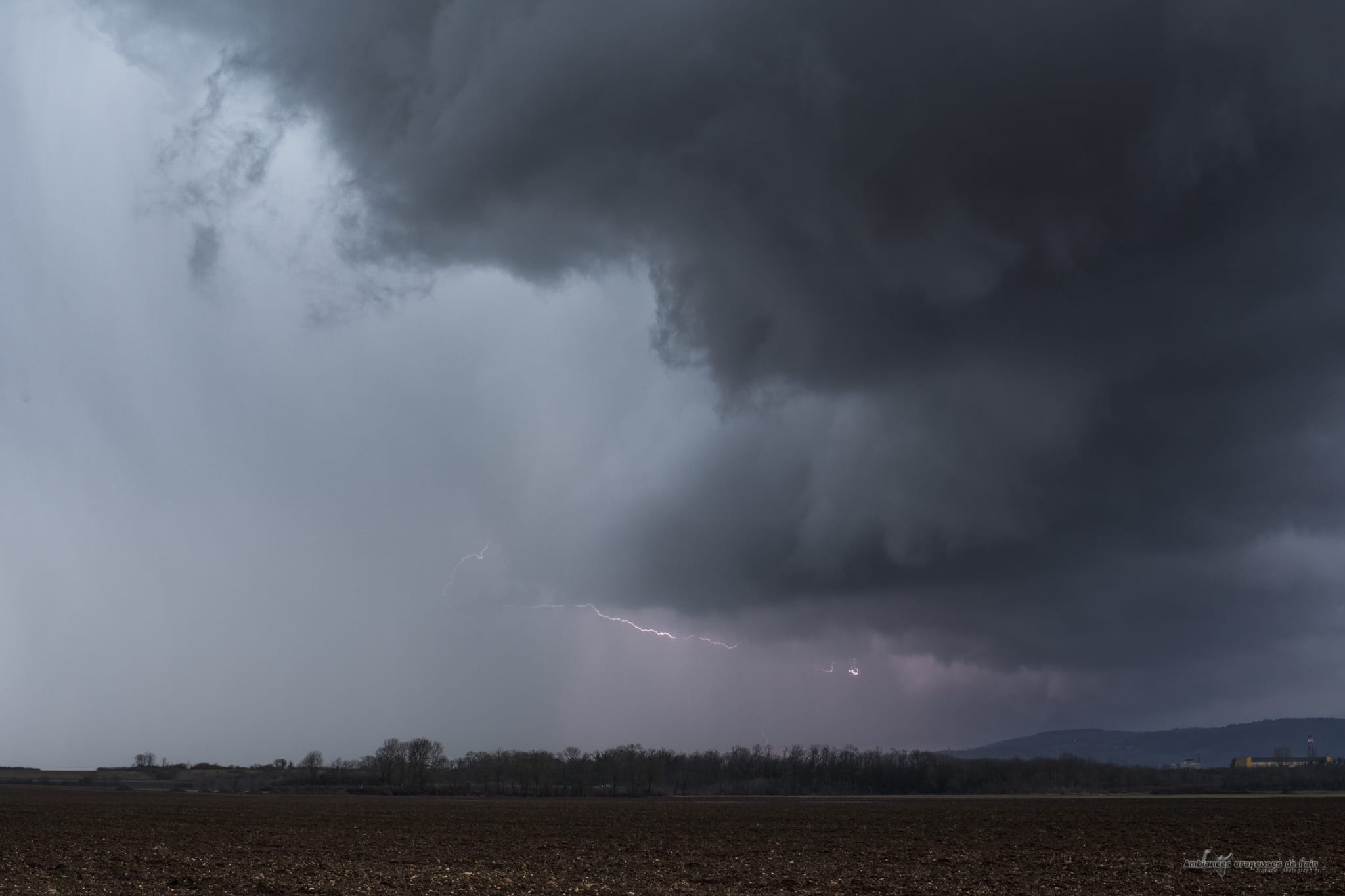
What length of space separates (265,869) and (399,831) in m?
26.2

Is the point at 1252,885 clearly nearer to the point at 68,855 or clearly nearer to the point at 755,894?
the point at 755,894

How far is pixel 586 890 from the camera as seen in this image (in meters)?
30.5

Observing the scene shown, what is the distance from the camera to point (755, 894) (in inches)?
1192

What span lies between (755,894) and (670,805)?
8909cm

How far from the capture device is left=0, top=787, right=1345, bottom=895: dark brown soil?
32.3m

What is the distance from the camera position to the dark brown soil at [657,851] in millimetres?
32281

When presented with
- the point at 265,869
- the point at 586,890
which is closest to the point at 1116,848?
the point at 586,890

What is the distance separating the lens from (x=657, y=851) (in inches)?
1794

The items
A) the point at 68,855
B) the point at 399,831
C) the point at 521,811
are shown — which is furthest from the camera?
the point at 521,811

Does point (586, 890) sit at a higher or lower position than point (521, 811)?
higher

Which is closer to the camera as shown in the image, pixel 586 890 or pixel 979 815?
pixel 586 890

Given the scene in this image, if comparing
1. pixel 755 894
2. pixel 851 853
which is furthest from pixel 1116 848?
pixel 755 894

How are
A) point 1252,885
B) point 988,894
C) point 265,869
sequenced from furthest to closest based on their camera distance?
point 265,869, point 1252,885, point 988,894

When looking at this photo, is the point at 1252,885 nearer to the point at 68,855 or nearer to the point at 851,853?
the point at 851,853
